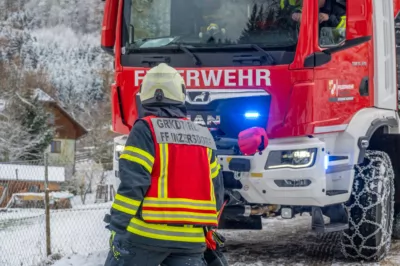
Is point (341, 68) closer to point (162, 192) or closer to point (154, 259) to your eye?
point (162, 192)

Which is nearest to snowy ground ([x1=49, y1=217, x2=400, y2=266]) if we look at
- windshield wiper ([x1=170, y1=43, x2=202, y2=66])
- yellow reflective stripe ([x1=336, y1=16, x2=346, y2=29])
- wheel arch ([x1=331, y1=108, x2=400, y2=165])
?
wheel arch ([x1=331, y1=108, x2=400, y2=165])

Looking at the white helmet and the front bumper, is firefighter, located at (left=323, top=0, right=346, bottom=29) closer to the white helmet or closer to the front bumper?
the front bumper

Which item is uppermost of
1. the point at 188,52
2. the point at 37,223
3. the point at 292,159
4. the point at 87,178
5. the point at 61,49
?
the point at 61,49

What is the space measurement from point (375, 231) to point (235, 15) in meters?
2.53

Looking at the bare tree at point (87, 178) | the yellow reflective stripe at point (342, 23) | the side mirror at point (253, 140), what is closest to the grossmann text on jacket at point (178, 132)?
the side mirror at point (253, 140)

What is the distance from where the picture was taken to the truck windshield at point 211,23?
634 centimetres

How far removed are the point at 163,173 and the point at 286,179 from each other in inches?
95.8

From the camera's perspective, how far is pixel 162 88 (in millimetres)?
4102

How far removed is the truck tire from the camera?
6773 mm

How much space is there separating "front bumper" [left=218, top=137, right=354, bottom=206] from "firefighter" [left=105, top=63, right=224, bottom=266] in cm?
213

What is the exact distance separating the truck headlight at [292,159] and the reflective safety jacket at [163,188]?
7.18 ft

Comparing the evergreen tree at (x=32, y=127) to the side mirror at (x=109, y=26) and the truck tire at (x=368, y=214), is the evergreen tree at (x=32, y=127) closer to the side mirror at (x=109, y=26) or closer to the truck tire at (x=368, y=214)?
the side mirror at (x=109, y=26)

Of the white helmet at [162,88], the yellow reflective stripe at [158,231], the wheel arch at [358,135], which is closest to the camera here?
the yellow reflective stripe at [158,231]

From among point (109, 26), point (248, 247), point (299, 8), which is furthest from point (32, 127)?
point (299, 8)
